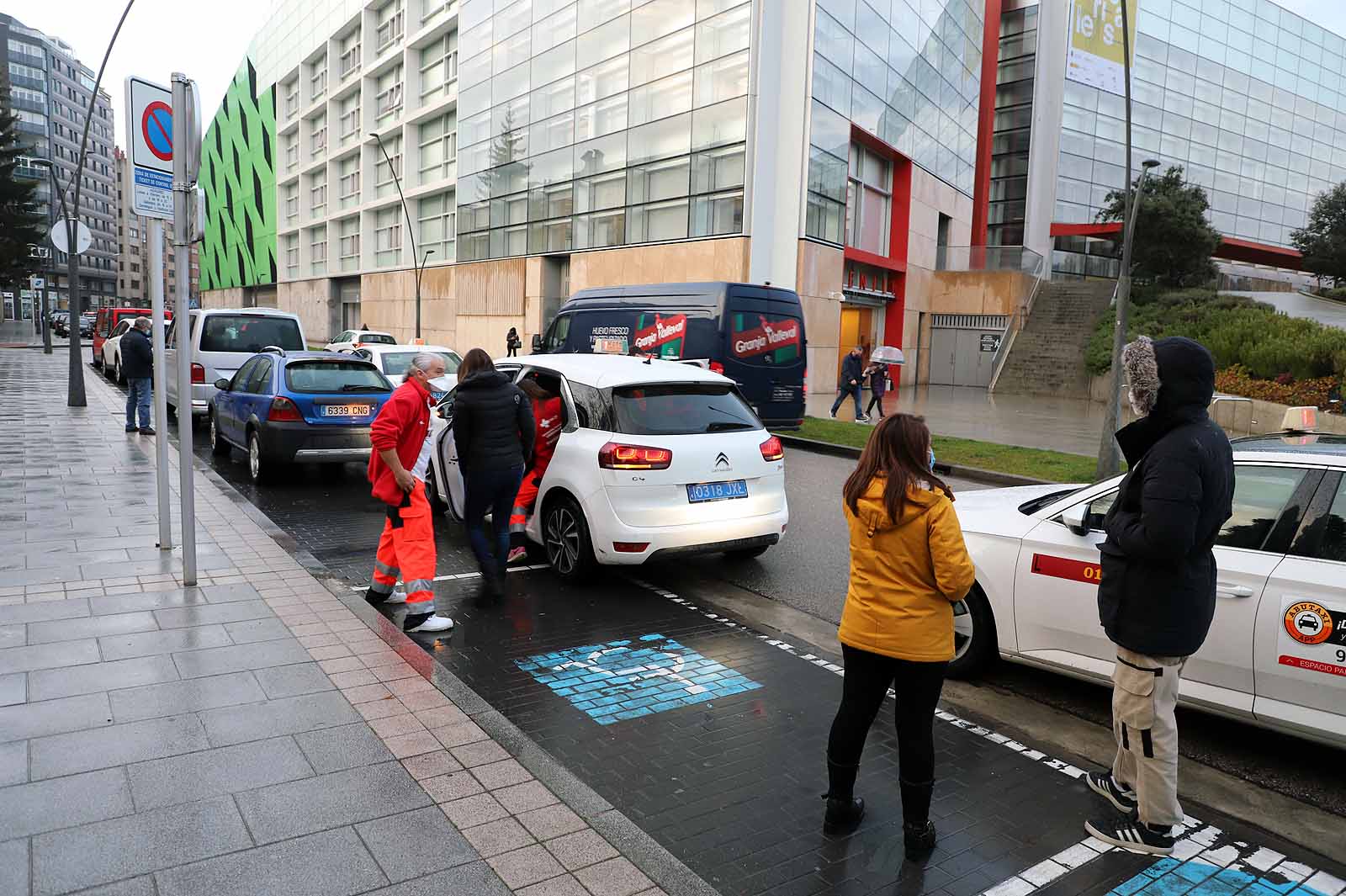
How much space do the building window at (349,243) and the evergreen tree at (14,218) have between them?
602 inches

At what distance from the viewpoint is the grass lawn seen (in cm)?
1316

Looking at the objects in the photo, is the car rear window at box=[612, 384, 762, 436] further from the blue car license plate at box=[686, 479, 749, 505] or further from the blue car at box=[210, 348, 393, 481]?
the blue car at box=[210, 348, 393, 481]

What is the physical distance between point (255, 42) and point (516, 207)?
47.0 m

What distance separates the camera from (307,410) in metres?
10.7

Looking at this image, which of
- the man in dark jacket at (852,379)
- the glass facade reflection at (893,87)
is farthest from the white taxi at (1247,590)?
the glass facade reflection at (893,87)

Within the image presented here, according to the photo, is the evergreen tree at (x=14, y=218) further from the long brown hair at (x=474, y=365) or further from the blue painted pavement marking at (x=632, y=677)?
the blue painted pavement marking at (x=632, y=677)

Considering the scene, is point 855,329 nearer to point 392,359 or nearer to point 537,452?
point 392,359

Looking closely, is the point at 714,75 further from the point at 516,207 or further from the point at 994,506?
the point at 994,506

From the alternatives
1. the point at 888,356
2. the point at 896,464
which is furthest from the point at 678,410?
the point at 888,356

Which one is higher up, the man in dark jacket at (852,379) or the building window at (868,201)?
the building window at (868,201)

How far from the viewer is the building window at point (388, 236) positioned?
4844cm

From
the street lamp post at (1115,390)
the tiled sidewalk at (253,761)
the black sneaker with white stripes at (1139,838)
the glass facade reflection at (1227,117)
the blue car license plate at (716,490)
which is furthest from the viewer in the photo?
the glass facade reflection at (1227,117)

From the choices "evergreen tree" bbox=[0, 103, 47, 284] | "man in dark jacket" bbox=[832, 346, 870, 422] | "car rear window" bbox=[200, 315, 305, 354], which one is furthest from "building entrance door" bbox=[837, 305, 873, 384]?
"evergreen tree" bbox=[0, 103, 47, 284]

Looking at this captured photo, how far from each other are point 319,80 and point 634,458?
6151 cm
